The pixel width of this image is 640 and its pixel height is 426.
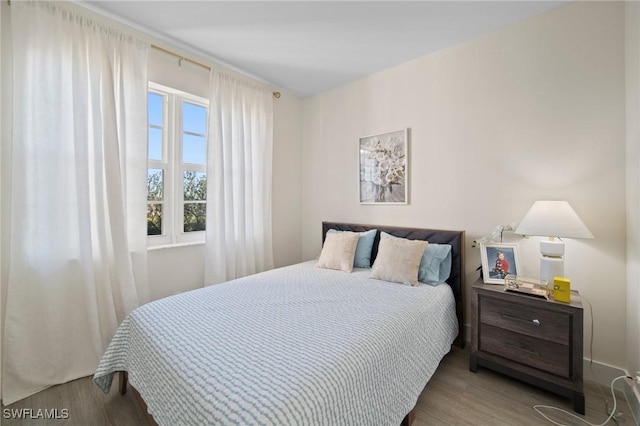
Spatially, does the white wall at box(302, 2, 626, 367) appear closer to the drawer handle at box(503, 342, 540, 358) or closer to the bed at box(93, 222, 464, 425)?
the drawer handle at box(503, 342, 540, 358)

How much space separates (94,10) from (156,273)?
2.13 meters

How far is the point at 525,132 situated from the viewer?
2.12 metres

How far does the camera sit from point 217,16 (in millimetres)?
2062

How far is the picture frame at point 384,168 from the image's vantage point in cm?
275

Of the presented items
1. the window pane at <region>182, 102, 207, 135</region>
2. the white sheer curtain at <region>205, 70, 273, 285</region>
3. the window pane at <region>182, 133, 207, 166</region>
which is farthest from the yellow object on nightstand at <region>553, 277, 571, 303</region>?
the window pane at <region>182, 102, 207, 135</region>

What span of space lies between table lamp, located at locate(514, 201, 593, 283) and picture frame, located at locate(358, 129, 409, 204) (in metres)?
1.09

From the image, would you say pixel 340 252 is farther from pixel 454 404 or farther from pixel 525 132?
pixel 525 132

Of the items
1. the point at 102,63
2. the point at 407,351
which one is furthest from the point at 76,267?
the point at 407,351

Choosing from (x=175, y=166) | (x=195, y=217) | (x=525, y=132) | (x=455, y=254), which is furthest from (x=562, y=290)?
(x=175, y=166)

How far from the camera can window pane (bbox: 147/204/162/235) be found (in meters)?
2.46

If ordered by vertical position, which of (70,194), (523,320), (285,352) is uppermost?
(70,194)

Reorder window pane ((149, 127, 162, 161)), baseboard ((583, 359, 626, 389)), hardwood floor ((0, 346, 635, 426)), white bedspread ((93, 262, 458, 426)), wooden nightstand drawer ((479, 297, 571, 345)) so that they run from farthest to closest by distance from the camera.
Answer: window pane ((149, 127, 162, 161)), baseboard ((583, 359, 626, 389)), wooden nightstand drawer ((479, 297, 571, 345)), hardwood floor ((0, 346, 635, 426)), white bedspread ((93, 262, 458, 426))

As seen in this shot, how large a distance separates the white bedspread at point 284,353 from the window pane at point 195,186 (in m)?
1.13

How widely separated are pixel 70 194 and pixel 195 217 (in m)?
1.01
